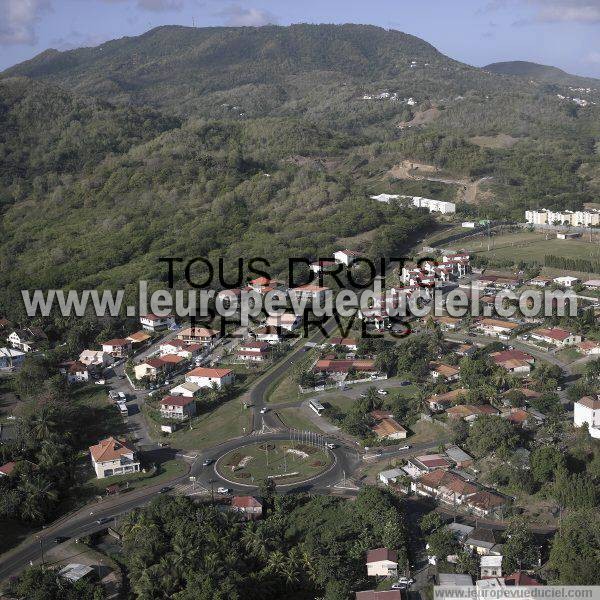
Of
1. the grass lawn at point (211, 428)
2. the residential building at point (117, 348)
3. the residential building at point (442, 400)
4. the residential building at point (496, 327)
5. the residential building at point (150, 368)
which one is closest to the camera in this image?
the grass lawn at point (211, 428)

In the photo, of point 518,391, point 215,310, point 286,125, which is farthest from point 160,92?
point 518,391

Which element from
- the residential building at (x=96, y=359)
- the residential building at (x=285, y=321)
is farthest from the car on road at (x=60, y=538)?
the residential building at (x=285, y=321)

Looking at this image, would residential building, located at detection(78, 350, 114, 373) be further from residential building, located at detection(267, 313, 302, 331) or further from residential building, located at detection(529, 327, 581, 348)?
residential building, located at detection(529, 327, 581, 348)

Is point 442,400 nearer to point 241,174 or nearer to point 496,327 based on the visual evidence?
point 496,327

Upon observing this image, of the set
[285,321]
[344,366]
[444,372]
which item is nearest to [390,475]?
[444,372]

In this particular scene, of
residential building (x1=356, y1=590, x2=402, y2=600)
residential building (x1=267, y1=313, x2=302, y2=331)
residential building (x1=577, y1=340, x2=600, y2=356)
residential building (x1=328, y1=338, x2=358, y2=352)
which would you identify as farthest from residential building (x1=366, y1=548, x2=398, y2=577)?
residential building (x1=267, y1=313, x2=302, y2=331)

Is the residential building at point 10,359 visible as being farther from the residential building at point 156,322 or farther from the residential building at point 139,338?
the residential building at point 156,322
